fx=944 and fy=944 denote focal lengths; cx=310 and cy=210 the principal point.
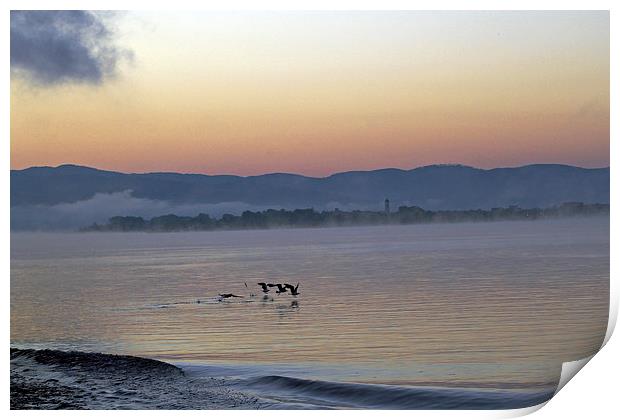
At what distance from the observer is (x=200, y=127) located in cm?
1144

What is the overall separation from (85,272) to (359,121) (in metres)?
8.52

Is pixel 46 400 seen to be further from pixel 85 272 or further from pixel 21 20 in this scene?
pixel 85 272

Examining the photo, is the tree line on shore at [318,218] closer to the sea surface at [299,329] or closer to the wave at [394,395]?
Result: the sea surface at [299,329]

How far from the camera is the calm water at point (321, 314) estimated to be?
11984 millimetres

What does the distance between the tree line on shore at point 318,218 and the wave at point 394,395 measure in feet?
8.81

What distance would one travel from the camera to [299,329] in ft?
46.4

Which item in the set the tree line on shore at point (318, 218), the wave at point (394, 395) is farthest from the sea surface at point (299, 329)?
the tree line on shore at point (318, 218)

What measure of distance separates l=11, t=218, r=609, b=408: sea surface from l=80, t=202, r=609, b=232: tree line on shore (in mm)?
300

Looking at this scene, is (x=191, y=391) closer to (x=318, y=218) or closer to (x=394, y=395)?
(x=394, y=395)

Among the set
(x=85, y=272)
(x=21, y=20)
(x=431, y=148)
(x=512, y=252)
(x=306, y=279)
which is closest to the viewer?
(x=21, y=20)

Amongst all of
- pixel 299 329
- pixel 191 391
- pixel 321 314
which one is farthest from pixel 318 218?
pixel 191 391

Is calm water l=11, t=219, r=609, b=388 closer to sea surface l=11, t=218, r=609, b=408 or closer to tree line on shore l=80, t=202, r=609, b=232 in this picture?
sea surface l=11, t=218, r=609, b=408

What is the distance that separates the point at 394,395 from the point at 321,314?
17.6 feet

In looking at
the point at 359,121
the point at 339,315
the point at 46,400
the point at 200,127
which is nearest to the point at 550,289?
the point at 339,315
